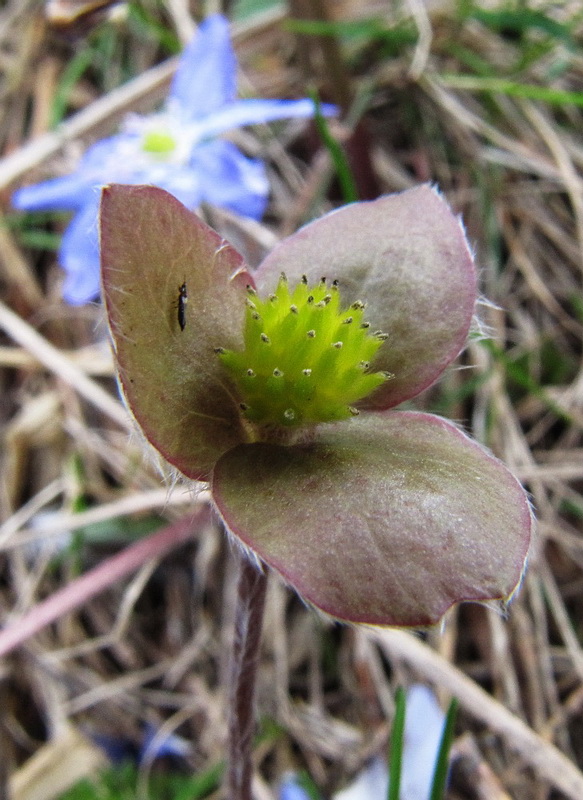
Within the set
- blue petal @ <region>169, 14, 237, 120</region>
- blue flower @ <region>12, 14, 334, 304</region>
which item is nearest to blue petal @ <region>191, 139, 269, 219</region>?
blue flower @ <region>12, 14, 334, 304</region>

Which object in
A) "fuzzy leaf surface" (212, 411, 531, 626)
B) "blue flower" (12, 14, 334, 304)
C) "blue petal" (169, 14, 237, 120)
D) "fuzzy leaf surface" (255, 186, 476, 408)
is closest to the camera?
"fuzzy leaf surface" (212, 411, 531, 626)

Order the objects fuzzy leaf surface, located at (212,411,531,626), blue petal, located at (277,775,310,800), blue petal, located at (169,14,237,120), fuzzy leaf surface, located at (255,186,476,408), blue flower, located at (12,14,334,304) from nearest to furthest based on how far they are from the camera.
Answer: fuzzy leaf surface, located at (212,411,531,626)
fuzzy leaf surface, located at (255,186,476,408)
blue petal, located at (277,775,310,800)
blue flower, located at (12,14,334,304)
blue petal, located at (169,14,237,120)

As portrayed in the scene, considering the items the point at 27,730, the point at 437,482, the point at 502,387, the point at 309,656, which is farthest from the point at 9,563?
the point at 437,482

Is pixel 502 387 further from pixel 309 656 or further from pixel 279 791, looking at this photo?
pixel 279 791

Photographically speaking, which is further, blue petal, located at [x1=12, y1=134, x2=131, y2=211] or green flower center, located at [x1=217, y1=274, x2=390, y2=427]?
blue petal, located at [x1=12, y1=134, x2=131, y2=211]

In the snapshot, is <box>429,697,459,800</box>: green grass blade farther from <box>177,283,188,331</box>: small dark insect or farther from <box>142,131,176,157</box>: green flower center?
<box>142,131,176,157</box>: green flower center

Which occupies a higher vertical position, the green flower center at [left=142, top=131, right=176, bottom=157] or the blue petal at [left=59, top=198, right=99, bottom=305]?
the green flower center at [left=142, top=131, right=176, bottom=157]

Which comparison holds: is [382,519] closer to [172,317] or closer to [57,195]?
[172,317]
